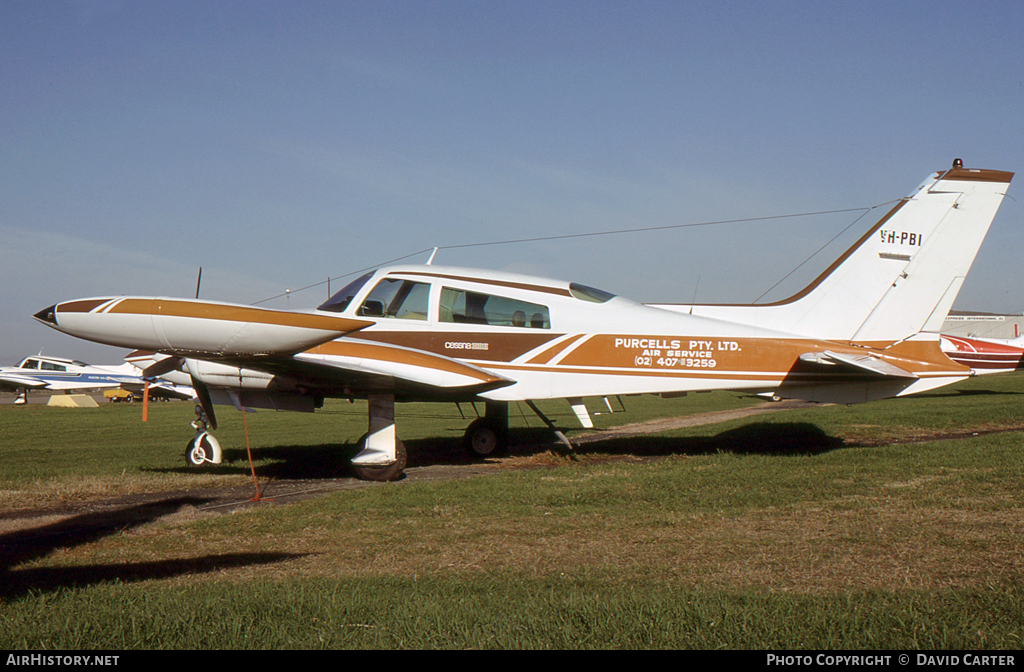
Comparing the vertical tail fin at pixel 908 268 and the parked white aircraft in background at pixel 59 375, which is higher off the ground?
the vertical tail fin at pixel 908 268

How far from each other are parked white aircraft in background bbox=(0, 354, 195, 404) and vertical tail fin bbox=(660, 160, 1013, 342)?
140 feet

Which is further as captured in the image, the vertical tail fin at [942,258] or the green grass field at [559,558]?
the vertical tail fin at [942,258]

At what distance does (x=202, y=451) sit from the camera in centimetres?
1140

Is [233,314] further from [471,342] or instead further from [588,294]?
[588,294]

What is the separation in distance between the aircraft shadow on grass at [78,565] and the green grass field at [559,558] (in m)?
0.03

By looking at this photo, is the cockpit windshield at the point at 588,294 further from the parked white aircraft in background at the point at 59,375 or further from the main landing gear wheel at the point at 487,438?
the parked white aircraft in background at the point at 59,375

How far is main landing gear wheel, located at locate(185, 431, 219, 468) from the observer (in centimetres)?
1134

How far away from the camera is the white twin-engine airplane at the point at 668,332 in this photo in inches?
415

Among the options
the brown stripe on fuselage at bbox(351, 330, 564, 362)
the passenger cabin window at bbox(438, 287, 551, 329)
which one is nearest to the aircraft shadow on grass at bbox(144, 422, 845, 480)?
the brown stripe on fuselage at bbox(351, 330, 564, 362)

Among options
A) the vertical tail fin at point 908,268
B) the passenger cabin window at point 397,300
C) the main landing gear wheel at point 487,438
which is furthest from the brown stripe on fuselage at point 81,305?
the vertical tail fin at point 908,268

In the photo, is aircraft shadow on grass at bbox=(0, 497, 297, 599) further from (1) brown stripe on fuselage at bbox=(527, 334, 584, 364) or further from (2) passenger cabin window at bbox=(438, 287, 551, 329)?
(1) brown stripe on fuselage at bbox=(527, 334, 584, 364)

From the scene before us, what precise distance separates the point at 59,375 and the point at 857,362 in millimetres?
50222
